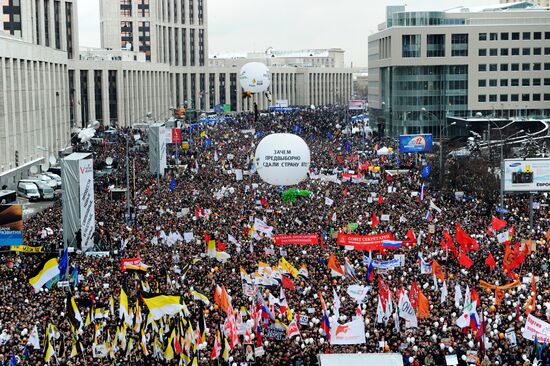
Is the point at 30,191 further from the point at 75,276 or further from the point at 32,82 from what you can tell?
the point at 75,276

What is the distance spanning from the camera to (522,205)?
151ft

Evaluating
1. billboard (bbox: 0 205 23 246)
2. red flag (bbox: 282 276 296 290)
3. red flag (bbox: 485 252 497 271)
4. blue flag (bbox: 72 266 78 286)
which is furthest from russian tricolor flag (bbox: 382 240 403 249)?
billboard (bbox: 0 205 23 246)

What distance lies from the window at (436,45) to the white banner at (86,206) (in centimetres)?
5473

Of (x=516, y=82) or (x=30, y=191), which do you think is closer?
(x=30, y=191)

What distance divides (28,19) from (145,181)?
91.9 ft

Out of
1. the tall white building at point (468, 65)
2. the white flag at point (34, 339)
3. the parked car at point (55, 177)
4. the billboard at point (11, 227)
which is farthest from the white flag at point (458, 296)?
the tall white building at point (468, 65)

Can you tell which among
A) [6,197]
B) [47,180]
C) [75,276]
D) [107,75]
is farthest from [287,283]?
[107,75]

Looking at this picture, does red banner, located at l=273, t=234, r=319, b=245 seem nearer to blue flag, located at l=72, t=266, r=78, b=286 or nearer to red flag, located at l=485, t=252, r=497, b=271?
red flag, located at l=485, t=252, r=497, b=271

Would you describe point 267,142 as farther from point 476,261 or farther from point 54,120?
point 54,120

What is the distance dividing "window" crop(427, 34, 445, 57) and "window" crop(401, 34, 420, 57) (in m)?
0.97

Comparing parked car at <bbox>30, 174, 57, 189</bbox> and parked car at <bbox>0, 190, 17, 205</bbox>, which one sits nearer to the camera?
parked car at <bbox>0, 190, 17, 205</bbox>

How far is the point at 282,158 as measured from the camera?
43.2 metres

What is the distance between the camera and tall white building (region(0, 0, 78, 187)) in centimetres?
6081

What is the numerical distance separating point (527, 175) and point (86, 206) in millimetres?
18437
